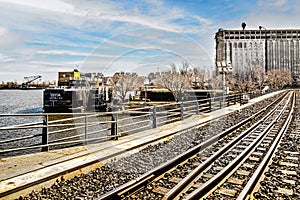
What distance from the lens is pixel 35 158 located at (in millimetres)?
7027

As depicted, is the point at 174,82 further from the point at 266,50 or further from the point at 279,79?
the point at 266,50

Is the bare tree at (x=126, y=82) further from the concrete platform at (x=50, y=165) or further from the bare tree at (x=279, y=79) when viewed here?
the bare tree at (x=279, y=79)

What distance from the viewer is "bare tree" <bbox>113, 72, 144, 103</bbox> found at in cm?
3816

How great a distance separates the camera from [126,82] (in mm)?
40562

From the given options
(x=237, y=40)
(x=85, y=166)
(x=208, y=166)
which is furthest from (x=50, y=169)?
(x=237, y=40)

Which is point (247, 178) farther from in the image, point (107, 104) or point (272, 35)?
point (272, 35)

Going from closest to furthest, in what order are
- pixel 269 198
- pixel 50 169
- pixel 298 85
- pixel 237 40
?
pixel 269 198 → pixel 50 169 → pixel 298 85 → pixel 237 40

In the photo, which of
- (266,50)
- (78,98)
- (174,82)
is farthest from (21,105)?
(266,50)

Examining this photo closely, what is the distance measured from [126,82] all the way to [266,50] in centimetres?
12028

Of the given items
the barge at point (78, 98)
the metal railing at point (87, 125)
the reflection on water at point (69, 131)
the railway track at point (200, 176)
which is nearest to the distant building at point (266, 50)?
the barge at point (78, 98)

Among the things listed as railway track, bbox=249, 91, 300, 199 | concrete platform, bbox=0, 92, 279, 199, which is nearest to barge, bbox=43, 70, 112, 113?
concrete platform, bbox=0, 92, 279, 199

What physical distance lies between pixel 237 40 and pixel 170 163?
15316 centimetres

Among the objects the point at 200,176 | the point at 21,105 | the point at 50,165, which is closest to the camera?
the point at 200,176

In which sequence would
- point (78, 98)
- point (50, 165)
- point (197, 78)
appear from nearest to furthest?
point (50, 165) < point (78, 98) < point (197, 78)
